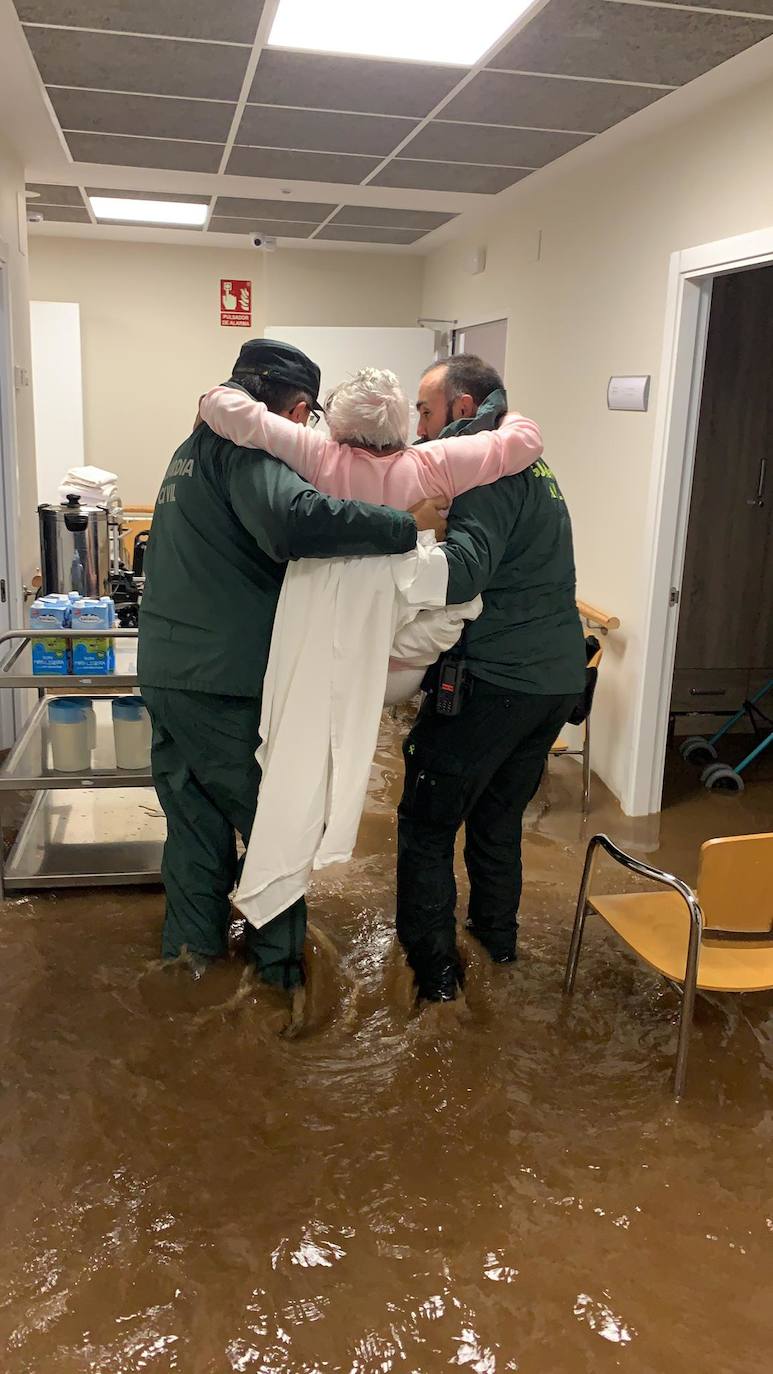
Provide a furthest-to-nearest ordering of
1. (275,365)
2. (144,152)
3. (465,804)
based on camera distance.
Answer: (144,152)
(465,804)
(275,365)

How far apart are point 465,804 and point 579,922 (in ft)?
1.38

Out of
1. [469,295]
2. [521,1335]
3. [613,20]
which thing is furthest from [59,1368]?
[469,295]

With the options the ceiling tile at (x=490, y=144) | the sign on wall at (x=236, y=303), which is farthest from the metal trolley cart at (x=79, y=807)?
the sign on wall at (x=236, y=303)

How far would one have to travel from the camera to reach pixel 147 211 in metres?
5.80

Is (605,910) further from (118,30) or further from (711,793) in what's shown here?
(118,30)

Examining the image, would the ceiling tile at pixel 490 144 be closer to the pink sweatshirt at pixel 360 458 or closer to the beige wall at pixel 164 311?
the pink sweatshirt at pixel 360 458

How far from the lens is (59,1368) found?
1.56 metres

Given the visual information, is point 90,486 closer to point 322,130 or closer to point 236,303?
point 322,130

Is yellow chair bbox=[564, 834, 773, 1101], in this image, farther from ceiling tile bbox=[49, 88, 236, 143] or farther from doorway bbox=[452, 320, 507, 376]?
doorway bbox=[452, 320, 507, 376]

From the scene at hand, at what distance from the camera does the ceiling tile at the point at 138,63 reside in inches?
119

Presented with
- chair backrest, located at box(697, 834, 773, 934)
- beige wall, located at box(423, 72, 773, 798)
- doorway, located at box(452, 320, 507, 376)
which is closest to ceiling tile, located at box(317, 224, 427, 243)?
doorway, located at box(452, 320, 507, 376)

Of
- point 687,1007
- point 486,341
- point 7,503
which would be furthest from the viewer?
point 486,341

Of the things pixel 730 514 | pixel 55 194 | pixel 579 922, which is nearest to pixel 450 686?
pixel 579 922

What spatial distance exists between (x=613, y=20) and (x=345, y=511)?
1695 mm
